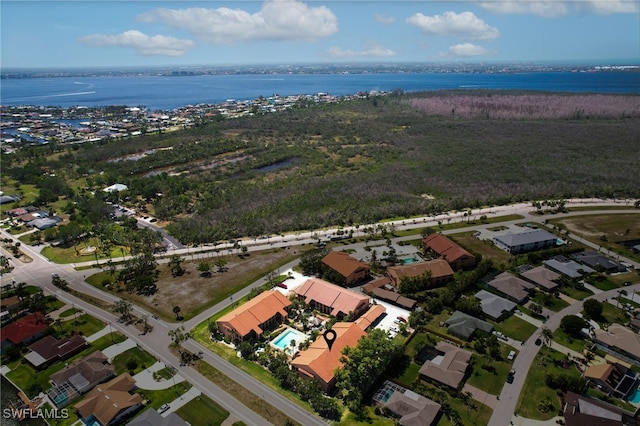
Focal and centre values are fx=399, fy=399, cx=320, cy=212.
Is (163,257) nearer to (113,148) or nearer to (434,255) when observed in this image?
(434,255)

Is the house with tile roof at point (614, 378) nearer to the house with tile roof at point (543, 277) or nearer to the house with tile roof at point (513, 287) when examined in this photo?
the house with tile roof at point (513, 287)

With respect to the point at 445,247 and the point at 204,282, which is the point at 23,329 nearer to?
the point at 204,282

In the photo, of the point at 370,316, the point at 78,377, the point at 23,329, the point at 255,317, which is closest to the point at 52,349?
the point at 23,329

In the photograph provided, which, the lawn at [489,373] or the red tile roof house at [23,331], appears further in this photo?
the red tile roof house at [23,331]

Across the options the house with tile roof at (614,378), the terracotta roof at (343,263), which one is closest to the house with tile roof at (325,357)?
the terracotta roof at (343,263)

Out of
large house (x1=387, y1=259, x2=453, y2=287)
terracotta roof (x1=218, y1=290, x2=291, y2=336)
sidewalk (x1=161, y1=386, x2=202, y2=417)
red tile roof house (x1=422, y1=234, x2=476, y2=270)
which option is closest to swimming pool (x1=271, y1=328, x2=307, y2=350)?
terracotta roof (x1=218, y1=290, x2=291, y2=336)

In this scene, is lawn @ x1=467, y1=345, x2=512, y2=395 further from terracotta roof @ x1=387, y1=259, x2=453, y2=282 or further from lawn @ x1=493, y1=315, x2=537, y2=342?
terracotta roof @ x1=387, y1=259, x2=453, y2=282
